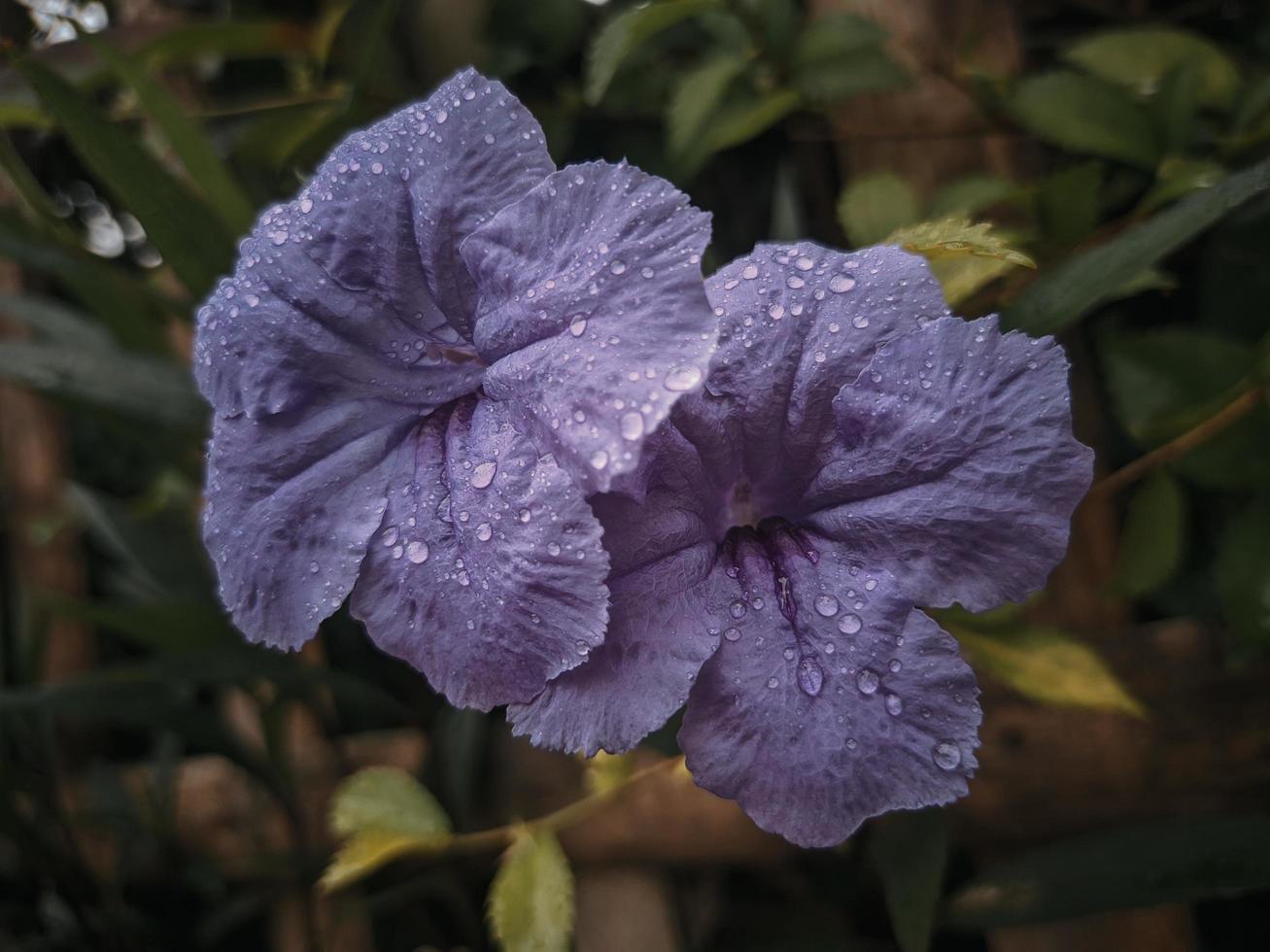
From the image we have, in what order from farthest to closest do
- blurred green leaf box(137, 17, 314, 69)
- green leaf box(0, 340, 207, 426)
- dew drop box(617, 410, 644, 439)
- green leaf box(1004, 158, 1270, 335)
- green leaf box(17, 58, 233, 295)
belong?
blurred green leaf box(137, 17, 314, 69) → green leaf box(0, 340, 207, 426) → green leaf box(17, 58, 233, 295) → green leaf box(1004, 158, 1270, 335) → dew drop box(617, 410, 644, 439)

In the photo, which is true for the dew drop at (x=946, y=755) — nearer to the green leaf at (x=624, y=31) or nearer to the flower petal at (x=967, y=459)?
the flower petal at (x=967, y=459)

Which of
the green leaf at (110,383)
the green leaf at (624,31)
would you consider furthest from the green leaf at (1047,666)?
the green leaf at (110,383)

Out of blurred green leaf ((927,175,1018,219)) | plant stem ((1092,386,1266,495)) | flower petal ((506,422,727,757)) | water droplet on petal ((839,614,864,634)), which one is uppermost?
flower petal ((506,422,727,757))

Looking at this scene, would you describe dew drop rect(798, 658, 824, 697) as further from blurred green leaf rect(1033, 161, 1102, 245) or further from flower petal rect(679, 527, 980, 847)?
blurred green leaf rect(1033, 161, 1102, 245)

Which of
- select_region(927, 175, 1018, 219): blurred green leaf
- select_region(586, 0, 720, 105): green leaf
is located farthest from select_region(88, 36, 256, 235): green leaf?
select_region(927, 175, 1018, 219): blurred green leaf

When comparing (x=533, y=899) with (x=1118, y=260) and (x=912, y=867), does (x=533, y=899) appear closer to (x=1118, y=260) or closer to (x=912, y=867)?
(x=912, y=867)

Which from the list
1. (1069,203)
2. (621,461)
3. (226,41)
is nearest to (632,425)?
(621,461)
